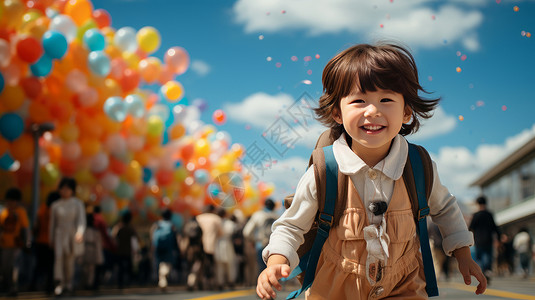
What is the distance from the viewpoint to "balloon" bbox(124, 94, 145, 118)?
10312 millimetres

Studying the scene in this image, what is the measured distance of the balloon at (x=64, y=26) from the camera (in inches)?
361

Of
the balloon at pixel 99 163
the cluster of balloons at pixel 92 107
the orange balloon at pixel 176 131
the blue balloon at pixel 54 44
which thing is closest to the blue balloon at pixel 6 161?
the cluster of balloons at pixel 92 107

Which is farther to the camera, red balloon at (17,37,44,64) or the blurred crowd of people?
red balloon at (17,37,44,64)

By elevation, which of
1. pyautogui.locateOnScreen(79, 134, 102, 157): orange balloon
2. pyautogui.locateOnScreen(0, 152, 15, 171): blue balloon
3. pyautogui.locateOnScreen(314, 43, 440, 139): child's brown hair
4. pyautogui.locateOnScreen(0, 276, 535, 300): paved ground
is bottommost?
pyautogui.locateOnScreen(0, 276, 535, 300): paved ground

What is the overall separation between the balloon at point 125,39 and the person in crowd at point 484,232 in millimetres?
6964

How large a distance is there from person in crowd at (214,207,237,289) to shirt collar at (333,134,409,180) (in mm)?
7935

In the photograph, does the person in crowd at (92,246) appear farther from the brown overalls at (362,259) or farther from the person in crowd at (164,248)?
the brown overalls at (362,259)

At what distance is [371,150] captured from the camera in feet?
7.05

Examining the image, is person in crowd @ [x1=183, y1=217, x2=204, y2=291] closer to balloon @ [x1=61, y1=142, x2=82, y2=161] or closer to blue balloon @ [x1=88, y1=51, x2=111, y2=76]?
balloon @ [x1=61, y1=142, x2=82, y2=161]

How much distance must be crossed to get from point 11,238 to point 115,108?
3124 millimetres

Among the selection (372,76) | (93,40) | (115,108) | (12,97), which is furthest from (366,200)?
(93,40)

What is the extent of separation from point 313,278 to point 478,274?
0.63 metres

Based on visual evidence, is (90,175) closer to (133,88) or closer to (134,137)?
(134,137)

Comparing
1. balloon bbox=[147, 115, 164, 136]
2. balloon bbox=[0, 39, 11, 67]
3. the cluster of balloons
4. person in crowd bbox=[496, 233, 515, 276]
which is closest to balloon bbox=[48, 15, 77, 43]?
the cluster of balloons
